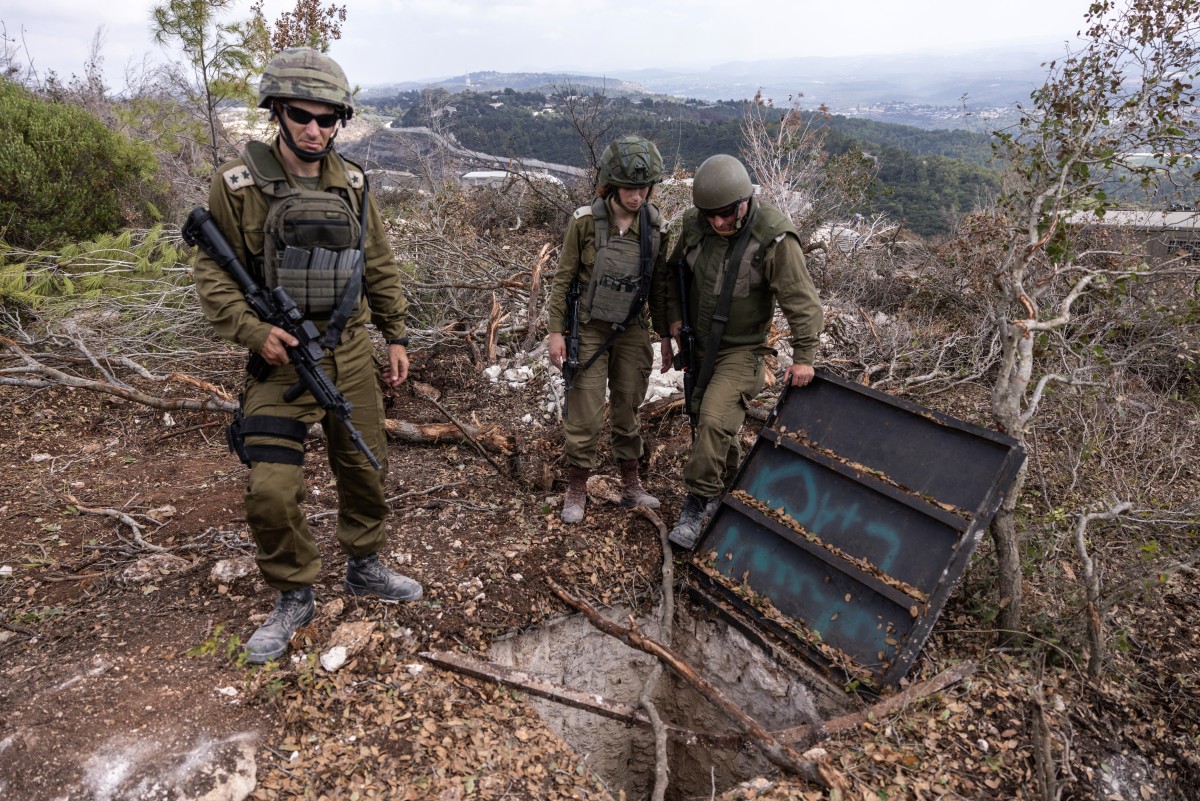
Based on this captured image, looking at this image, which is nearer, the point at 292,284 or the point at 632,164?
the point at 292,284

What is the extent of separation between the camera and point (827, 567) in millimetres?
2912

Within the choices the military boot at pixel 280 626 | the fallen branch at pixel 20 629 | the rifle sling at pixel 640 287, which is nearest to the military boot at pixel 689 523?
the rifle sling at pixel 640 287

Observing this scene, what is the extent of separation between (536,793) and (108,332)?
4.99m

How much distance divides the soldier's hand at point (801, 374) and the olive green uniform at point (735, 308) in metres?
0.03

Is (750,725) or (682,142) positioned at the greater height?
(682,142)

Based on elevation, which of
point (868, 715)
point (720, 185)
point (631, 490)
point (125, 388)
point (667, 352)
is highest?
point (720, 185)

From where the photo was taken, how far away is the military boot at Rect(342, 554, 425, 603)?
2.85 metres

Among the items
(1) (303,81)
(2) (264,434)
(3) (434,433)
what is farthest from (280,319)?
(3) (434,433)

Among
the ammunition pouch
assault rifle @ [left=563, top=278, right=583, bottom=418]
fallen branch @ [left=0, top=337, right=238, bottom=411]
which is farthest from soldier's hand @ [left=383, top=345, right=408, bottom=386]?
fallen branch @ [left=0, top=337, right=238, bottom=411]

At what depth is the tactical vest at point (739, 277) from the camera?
9.83ft

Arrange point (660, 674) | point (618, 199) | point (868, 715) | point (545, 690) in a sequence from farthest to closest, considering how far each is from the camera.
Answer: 1. point (618, 199)
2. point (660, 674)
3. point (545, 690)
4. point (868, 715)

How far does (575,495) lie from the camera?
12.0ft

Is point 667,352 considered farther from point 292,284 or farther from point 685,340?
point 292,284

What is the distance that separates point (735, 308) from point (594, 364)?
2.44 feet
